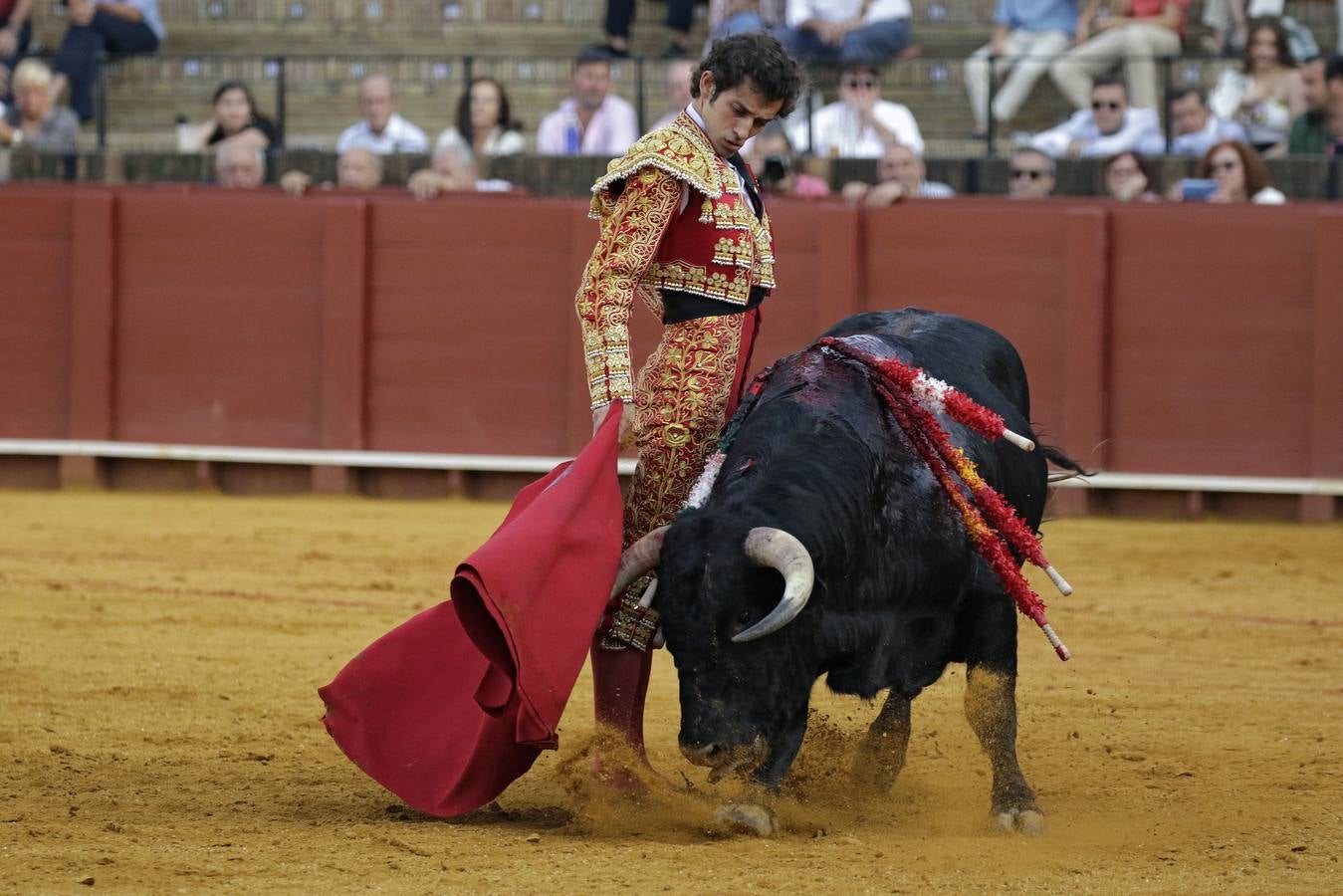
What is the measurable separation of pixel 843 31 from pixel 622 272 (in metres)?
6.04

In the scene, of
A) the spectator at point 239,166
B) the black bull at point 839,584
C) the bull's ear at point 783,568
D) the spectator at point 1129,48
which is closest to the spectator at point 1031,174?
the spectator at point 1129,48

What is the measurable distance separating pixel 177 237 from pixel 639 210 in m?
5.28

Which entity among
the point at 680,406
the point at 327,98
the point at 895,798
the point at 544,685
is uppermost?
the point at 327,98

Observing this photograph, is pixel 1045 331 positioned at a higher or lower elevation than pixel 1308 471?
higher

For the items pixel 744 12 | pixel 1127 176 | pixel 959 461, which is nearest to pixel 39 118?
pixel 744 12

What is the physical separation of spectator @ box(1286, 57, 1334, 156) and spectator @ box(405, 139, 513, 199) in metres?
3.25

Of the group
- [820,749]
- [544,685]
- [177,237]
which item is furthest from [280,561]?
[544,685]

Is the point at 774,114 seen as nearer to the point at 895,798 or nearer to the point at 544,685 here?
the point at 544,685

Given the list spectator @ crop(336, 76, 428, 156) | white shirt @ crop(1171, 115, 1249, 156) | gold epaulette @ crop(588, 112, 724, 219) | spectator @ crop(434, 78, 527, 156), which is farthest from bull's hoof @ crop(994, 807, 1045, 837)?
spectator @ crop(336, 76, 428, 156)

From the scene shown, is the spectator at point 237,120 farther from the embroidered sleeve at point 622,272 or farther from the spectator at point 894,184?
the embroidered sleeve at point 622,272

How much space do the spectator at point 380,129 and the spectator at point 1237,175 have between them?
3538 mm

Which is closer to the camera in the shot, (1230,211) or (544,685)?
(544,685)

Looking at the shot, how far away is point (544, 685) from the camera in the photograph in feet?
10.7

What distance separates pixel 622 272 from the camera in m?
3.35
